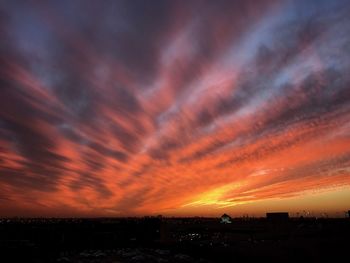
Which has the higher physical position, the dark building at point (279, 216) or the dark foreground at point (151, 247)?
the dark building at point (279, 216)

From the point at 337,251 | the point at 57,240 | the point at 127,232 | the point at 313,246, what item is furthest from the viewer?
the point at 127,232

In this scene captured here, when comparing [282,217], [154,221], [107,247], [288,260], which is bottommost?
[288,260]

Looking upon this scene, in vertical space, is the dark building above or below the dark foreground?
above

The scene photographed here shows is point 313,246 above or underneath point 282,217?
underneath

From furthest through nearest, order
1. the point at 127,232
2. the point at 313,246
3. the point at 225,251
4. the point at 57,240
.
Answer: the point at 127,232 → the point at 57,240 → the point at 225,251 → the point at 313,246

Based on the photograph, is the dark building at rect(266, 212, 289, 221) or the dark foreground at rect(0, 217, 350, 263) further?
the dark building at rect(266, 212, 289, 221)

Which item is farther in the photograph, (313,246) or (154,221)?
(154,221)

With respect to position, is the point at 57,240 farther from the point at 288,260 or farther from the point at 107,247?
the point at 288,260

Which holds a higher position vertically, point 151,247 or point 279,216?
point 279,216

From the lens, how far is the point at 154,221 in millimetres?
93500

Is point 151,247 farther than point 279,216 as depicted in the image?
No

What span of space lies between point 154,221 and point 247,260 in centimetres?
4291

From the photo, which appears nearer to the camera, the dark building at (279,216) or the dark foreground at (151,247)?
Result: the dark foreground at (151,247)

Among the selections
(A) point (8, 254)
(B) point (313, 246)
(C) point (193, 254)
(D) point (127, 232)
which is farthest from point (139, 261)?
(D) point (127, 232)
